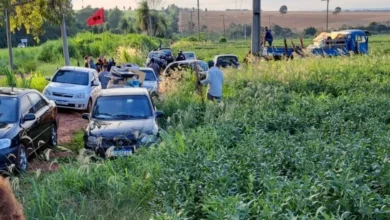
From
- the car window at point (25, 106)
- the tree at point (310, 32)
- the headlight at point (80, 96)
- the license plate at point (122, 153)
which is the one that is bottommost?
the tree at point (310, 32)

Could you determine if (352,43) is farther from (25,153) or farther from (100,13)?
(25,153)

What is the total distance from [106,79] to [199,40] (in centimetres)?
5943

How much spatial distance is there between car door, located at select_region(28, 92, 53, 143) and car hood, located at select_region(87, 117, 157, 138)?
113 centimetres

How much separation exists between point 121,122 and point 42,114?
6.52ft

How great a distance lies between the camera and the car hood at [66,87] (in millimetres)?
16984

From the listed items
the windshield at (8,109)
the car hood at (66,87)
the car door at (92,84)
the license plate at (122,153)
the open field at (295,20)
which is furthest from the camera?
the open field at (295,20)

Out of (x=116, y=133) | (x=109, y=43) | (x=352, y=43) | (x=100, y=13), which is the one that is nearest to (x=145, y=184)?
(x=116, y=133)

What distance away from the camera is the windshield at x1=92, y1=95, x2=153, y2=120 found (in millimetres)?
10914

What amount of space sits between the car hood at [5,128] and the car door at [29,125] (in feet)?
0.85

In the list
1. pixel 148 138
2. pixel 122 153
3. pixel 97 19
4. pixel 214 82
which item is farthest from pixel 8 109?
pixel 97 19

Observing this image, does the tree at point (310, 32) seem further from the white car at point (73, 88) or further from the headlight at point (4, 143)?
the headlight at point (4, 143)

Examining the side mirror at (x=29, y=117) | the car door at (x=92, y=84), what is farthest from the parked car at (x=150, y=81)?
the side mirror at (x=29, y=117)

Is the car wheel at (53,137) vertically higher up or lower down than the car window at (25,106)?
lower down

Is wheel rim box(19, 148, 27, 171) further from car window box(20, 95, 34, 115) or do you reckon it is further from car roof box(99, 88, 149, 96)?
car roof box(99, 88, 149, 96)
